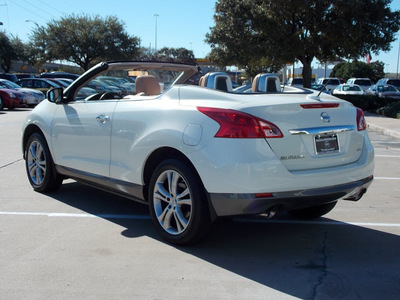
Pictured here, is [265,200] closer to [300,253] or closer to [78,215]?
[300,253]

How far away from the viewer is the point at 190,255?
424cm

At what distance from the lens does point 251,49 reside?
26812 millimetres

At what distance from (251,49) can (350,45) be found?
5474 mm

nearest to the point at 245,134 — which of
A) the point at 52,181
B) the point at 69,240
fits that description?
the point at 69,240

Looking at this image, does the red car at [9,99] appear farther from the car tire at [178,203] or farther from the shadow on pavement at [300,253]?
the car tire at [178,203]

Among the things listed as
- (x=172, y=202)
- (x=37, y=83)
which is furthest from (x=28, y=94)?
(x=172, y=202)

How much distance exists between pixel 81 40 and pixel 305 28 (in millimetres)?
28916

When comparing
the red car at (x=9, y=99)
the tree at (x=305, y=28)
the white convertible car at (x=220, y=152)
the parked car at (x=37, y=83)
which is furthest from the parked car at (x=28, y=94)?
the white convertible car at (x=220, y=152)

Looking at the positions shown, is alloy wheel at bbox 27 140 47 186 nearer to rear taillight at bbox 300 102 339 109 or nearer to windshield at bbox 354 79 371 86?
rear taillight at bbox 300 102 339 109

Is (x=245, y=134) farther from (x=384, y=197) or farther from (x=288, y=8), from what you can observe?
(x=288, y=8)

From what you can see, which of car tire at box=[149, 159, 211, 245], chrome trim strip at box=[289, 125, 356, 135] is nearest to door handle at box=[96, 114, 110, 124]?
car tire at box=[149, 159, 211, 245]

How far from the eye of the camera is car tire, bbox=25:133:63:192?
6.14 m

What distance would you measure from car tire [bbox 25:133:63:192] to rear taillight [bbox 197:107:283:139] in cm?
308

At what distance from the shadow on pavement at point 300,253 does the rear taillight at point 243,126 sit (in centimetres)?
115
